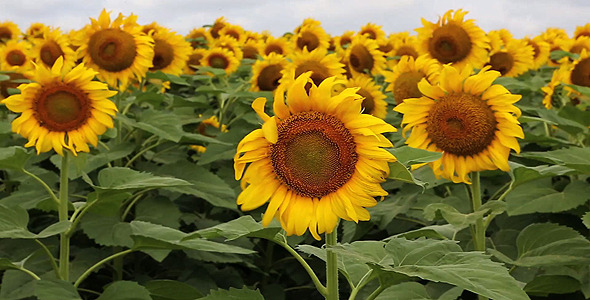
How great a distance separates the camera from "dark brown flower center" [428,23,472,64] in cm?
497

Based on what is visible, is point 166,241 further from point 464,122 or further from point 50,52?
point 50,52

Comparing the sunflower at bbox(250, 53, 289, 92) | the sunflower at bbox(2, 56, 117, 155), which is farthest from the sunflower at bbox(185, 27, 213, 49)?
the sunflower at bbox(2, 56, 117, 155)

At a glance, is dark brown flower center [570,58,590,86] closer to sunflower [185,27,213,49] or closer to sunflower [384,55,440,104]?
sunflower [384,55,440,104]

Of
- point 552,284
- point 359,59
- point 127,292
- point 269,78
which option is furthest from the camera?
point 359,59

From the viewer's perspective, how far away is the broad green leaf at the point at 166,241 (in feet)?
7.40

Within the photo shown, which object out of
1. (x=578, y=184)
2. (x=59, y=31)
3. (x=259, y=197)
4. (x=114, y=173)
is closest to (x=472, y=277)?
(x=259, y=197)

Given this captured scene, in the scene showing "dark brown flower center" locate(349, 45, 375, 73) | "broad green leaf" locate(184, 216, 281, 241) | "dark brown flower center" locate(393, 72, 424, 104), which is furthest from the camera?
"dark brown flower center" locate(349, 45, 375, 73)

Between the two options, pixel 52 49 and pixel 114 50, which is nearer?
pixel 114 50

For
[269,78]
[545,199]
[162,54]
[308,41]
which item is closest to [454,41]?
[269,78]

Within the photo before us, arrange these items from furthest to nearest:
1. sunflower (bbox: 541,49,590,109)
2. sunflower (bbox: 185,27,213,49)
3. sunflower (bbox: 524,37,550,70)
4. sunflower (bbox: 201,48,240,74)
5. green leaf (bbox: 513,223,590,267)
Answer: sunflower (bbox: 185,27,213,49) → sunflower (bbox: 524,37,550,70) → sunflower (bbox: 201,48,240,74) → sunflower (bbox: 541,49,590,109) → green leaf (bbox: 513,223,590,267)

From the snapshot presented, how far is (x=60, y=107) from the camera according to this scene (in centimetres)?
302

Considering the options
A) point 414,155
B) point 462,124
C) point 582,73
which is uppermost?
point 582,73

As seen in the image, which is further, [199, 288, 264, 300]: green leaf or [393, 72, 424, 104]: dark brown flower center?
[393, 72, 424, 104]: dark brown flower center

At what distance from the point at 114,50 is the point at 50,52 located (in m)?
1.03
